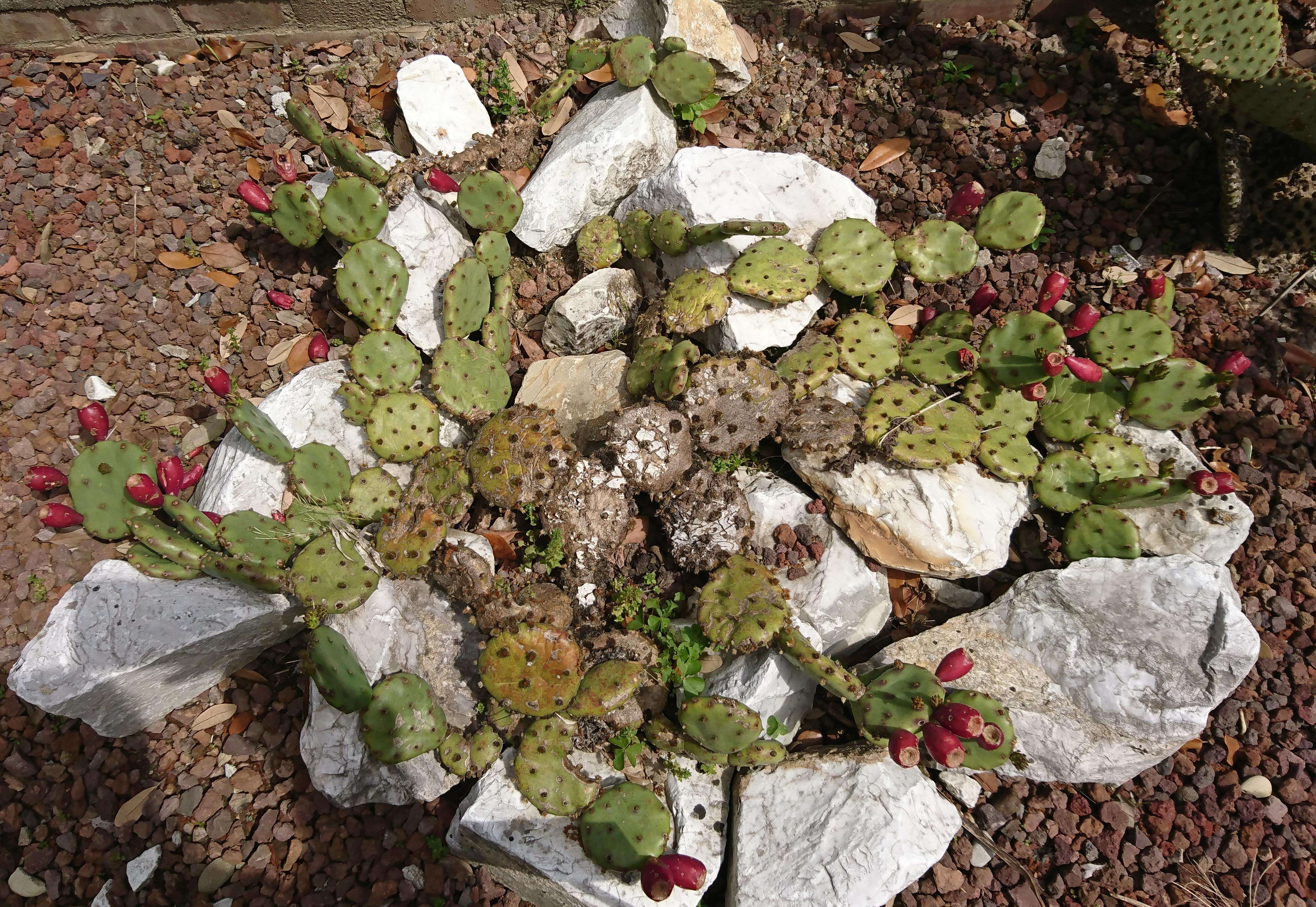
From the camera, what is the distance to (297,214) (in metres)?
3.75

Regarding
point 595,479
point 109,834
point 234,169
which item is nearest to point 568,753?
point 595,479

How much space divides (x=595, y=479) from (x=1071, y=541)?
2.14 m

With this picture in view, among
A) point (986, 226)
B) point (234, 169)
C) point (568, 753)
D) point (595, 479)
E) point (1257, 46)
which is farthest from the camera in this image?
point (234, 169)

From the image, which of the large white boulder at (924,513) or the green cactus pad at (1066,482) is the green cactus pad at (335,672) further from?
the green cactus pad at (1066,482)

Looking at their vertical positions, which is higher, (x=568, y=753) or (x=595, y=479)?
(x=595, y=479)

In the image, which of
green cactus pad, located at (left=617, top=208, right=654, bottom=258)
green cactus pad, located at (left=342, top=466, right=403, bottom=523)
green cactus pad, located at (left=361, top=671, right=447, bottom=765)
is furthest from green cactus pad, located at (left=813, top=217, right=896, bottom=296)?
green cactus pad, located at (left=361, top=671, right=447, bottom=765)

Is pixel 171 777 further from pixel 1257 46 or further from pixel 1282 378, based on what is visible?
pixel 1257 46

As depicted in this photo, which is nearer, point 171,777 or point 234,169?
point 171,777

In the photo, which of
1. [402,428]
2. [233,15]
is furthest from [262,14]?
[402,428]

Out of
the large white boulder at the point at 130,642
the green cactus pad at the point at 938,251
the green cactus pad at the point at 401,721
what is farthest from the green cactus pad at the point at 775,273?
the large white boulder at the point at 130,642

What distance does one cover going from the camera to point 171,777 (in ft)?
10.6

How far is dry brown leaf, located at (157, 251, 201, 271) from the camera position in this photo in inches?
164

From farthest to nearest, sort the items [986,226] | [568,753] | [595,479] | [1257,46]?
[986,226]
[1257,46]
[595,479]
[568,753]

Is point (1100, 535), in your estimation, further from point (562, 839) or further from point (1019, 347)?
point (562, 839)
